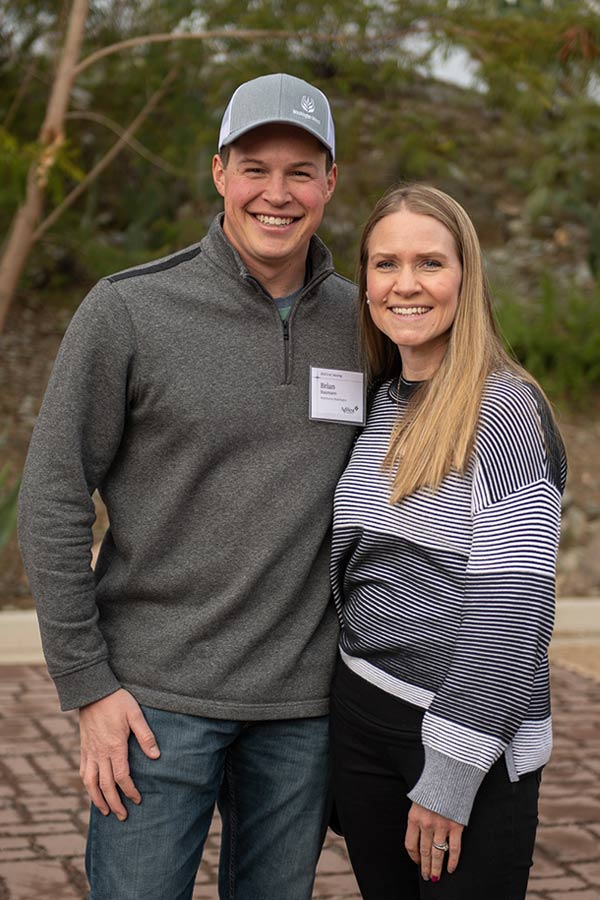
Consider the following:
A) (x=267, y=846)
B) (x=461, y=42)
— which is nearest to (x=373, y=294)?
(x=267, y=846)

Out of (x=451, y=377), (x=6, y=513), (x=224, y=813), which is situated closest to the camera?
(x=451, y=377)

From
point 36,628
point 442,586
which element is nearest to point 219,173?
point 442,586

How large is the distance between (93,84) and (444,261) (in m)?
9.48

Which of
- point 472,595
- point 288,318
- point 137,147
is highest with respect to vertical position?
point 137,147

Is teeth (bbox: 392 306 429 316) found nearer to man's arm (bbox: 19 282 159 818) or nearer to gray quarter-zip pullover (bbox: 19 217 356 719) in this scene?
gray quarter-zip pullover (bbox: 19 217 356 719)

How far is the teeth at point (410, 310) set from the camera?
8.27ft

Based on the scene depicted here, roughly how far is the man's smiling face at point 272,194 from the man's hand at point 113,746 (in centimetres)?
95

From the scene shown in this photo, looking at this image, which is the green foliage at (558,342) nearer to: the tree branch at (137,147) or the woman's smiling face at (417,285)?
the tree branch at (137,147)

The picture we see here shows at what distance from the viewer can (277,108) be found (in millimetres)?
2578

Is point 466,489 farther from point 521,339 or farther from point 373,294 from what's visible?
point 521,339

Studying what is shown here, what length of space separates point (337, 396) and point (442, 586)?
1.70 ft

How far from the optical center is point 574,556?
920cm

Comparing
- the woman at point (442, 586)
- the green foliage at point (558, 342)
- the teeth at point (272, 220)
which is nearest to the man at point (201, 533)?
the teeth at point (272, 220)

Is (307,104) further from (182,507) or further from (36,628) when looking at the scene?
(36,628)
